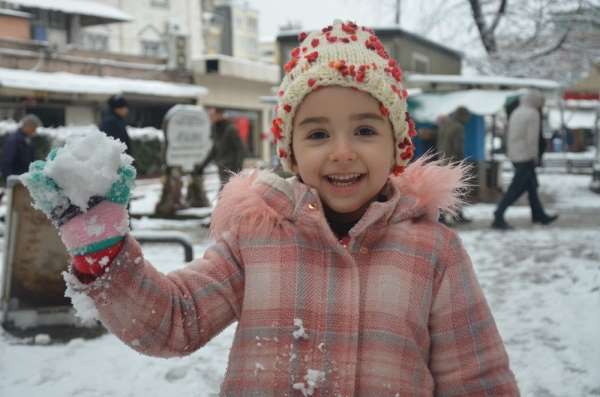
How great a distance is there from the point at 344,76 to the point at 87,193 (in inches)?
28.4

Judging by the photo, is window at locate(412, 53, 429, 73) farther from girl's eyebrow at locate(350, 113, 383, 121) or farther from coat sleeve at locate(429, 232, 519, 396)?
coat sleeve at locate(429, 232, 519, 396)

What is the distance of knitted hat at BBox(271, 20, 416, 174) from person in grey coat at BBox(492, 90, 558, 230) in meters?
7.76

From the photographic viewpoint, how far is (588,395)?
11.0ft

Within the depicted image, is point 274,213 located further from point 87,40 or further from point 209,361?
point 87,40

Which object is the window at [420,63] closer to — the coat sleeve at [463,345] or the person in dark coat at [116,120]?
the person in dark coat at [116,120]

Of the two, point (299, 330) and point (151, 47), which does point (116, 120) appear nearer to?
point (299, 330)

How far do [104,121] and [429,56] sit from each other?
13397 millimetres

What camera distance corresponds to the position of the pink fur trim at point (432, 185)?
178cm

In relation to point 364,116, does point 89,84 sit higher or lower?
higher

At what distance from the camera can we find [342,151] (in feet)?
5.22

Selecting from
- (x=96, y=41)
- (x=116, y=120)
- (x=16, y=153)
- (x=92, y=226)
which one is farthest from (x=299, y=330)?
(x=96, y=41)

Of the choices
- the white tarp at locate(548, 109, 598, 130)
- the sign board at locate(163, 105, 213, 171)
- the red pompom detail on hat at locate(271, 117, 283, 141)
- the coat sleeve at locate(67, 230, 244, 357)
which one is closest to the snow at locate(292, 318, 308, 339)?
the coat sleeve at locate(67, 230, 244, 357)

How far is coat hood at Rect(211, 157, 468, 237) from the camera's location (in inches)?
66.6

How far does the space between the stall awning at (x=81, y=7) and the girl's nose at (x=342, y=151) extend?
25.8 m
